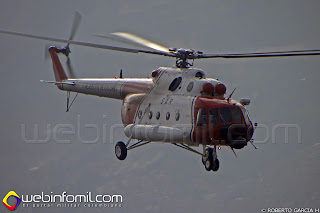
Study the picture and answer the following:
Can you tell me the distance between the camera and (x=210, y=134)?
102ft

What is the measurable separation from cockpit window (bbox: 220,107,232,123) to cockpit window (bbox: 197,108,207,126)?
34.2 inches

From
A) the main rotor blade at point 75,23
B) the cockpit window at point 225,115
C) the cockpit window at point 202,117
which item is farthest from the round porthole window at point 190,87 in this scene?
the main rotor blade at point 75,23

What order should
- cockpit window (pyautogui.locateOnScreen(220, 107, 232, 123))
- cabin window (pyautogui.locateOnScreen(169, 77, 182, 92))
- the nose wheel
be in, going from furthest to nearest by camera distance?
1. cabin window (pyautogui.locateOnScreen(169, 77, 182, 92))
2. the nose wheel
3. cockpit window (pyautogui.locateOnScreen(220, 107, 232, 123))

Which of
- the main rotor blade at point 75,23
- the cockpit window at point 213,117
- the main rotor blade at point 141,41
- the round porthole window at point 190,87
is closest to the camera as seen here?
the cockpit window at point 213,117

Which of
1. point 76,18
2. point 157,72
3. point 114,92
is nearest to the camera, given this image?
point 157,72

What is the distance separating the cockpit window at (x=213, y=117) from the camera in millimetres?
31234

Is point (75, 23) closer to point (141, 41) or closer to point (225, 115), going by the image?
point (141, 41)

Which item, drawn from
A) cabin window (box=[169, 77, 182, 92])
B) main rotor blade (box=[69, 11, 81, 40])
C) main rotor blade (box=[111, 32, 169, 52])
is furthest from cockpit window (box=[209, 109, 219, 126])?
main rotor blade (box=[69, 11, 81, 40])

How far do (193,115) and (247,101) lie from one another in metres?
3.44

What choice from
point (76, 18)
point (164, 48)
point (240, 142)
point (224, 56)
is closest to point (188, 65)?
point (164, 48)

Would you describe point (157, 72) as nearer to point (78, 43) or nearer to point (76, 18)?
point (78, 43)

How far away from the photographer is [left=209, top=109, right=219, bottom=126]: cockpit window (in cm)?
3123

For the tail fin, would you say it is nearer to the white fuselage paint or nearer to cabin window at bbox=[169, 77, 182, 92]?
the white fuselage paint

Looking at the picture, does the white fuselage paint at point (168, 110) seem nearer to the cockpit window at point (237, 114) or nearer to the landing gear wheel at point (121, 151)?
the landing gear wheel at point (121, 151)
